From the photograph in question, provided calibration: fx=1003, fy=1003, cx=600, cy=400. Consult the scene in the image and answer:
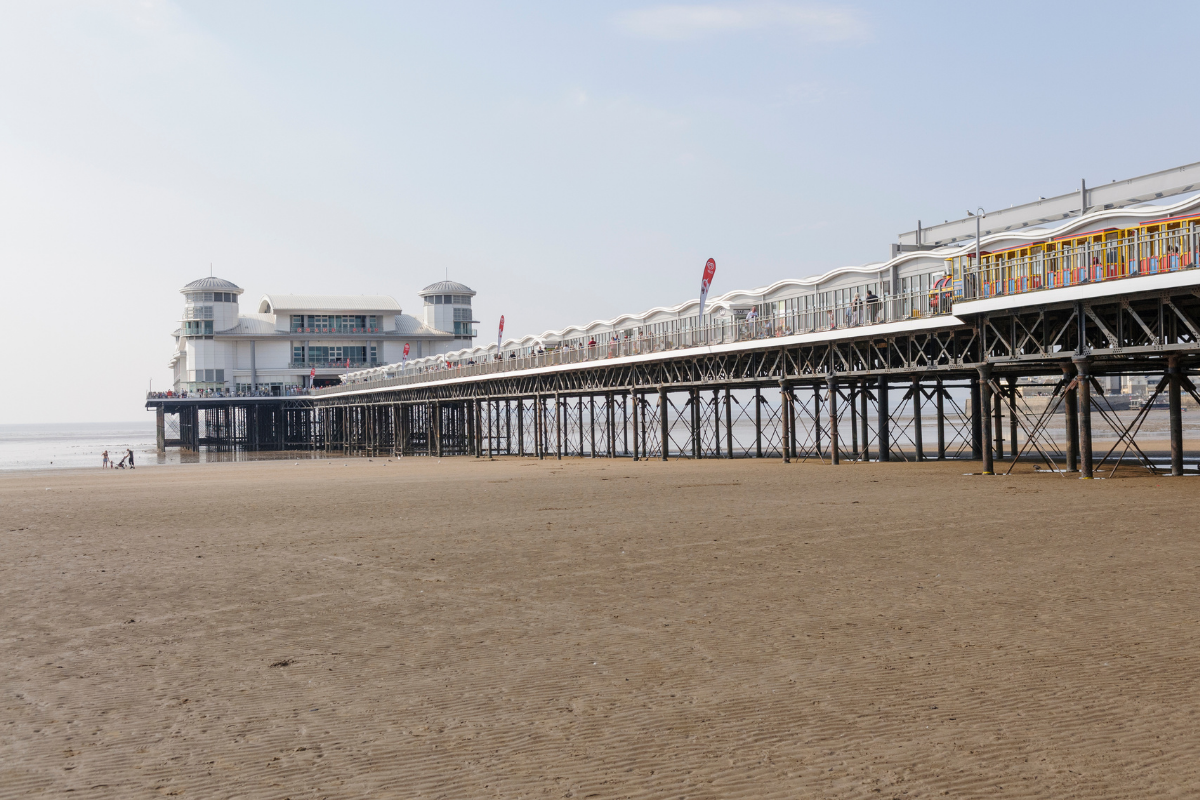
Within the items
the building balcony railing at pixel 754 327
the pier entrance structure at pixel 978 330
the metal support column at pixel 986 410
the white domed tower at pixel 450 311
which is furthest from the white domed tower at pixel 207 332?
the metal support column at pixel 986 410

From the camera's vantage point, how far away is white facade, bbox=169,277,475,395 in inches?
4220

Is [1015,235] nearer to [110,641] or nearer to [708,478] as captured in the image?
[708,478]

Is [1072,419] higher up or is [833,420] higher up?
[833,420]

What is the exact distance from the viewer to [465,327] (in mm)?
117562

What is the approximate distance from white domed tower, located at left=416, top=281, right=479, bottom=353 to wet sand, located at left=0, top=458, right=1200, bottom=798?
328ft

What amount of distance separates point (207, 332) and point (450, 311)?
26.5m

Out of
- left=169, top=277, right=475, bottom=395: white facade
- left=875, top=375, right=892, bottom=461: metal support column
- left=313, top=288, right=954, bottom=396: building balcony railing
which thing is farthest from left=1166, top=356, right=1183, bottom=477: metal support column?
left=169, top=277, right=475, bottom=395: white facade

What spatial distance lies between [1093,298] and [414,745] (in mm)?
22404

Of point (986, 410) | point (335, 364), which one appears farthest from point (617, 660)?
point (335, 364)

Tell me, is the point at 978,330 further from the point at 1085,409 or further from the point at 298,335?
the point at 298,335

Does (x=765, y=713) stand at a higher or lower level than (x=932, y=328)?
lower

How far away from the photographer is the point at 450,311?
116562 millimetres

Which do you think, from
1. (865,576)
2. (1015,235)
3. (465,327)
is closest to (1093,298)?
(1015,235)

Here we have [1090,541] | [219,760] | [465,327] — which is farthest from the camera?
[465,327]
